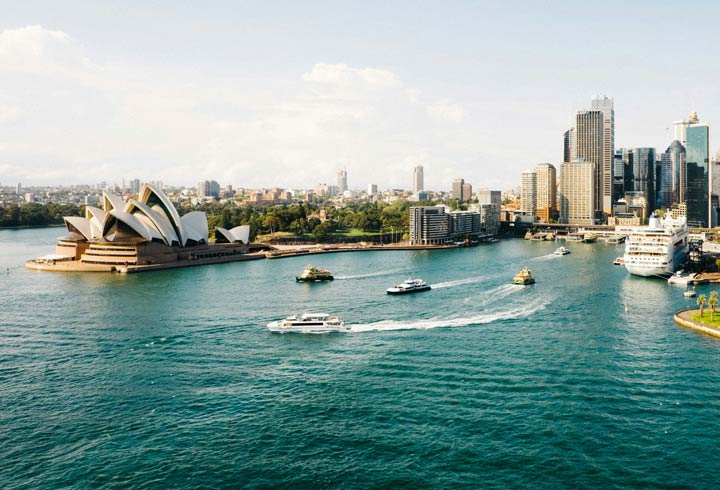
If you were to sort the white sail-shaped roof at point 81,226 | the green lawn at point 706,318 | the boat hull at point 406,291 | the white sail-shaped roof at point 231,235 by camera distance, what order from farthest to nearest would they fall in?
the white sail-shaped roof at point 231,235 < the white sail-shaped roof at point 81,226 < the boat hull at point 406,291 < the green lawn at point 706,318

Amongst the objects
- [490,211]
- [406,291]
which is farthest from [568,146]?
[406,291]

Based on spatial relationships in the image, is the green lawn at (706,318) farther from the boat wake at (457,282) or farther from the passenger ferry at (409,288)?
the boat wake at (457,282)

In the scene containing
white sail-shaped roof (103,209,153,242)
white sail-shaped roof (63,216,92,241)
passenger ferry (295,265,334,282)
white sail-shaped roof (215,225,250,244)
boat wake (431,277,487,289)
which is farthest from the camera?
white sail-shaped roof (215,225,250,244)

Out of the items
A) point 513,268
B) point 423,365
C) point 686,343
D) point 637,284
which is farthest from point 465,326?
point 513,268

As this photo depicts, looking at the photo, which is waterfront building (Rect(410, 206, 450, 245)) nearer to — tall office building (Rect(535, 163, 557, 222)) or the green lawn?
the green lawn

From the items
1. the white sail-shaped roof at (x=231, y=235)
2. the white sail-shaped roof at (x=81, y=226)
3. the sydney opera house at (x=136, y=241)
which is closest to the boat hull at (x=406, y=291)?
the sydney opera house at (x=136, y=241)

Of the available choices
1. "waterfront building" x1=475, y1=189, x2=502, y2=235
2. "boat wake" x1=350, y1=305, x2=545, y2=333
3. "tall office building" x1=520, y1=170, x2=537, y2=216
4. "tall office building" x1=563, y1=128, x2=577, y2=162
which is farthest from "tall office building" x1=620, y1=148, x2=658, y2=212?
"boat wake" x1=350, y1=305, x2=545, y2=333
